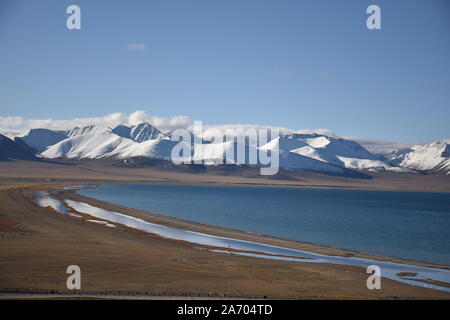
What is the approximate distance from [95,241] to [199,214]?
44918 mm

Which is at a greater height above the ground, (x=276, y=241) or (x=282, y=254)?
(x=282, y=254)

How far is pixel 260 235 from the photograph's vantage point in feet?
203

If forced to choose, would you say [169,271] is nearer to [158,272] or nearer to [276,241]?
[158,272]

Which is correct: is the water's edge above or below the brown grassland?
below

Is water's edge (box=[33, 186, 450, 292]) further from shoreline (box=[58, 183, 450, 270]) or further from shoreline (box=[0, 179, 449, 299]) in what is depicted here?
shoreline (box=[0, 179, 449, 299])

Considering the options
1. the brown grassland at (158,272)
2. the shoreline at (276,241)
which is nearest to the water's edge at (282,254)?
the shoreline at (276,241)

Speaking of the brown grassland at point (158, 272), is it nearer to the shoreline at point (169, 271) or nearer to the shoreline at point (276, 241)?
the shoreline at point (169, 271)

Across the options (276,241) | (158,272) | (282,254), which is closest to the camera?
(158,272)

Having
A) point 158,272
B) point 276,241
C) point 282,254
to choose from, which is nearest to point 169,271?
point 158,272

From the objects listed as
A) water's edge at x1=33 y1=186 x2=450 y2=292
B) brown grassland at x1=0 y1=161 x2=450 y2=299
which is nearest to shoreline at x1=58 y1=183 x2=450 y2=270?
brown grassland at x1=0 y1=161 x2=450 y2=299

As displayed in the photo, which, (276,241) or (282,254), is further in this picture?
(276,241)

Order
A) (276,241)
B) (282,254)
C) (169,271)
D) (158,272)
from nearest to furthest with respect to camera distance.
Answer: (158,272), (169,271), (282,254), (276,241)

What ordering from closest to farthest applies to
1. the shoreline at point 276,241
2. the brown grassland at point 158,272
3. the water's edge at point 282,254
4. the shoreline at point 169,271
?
the brown grassland at point 158,272, the shoreline at point 169,271, the water's edge at point 282,254, the shoreline at point 276,241

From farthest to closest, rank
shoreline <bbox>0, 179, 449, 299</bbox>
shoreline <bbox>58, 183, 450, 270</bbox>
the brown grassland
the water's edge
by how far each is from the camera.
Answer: shoreline <bbox>58, 183, 450, 270</bbox> → the water's edge → shoreline <bbox>0, 179, 449, 299</bbox> → the brown grassland
